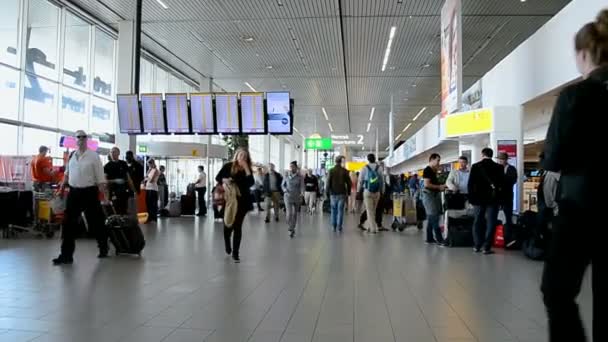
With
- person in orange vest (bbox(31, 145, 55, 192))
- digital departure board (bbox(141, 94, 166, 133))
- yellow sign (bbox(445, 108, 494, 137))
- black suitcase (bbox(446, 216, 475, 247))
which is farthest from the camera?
digital departure board (bbox(141, 94, 166, 133))

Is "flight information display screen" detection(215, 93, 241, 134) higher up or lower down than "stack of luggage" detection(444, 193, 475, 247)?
higher up

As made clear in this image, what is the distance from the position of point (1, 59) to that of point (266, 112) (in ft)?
21.9

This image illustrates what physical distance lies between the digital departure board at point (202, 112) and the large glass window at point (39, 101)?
4.71 metres

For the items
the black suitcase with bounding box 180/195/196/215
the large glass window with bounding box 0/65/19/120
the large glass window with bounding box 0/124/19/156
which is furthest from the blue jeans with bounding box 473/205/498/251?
the large glass window with bounding box 0/65/19/120

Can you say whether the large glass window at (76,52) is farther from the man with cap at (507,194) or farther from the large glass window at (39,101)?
the man with cap at (507,194)

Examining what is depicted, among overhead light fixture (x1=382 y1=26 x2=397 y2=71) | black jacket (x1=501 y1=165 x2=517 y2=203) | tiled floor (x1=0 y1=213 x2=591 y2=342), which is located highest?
overhead light fixture (x1=382 y1=26 x2=397 y2=71)

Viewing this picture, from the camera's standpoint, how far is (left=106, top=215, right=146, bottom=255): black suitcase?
23.5ft

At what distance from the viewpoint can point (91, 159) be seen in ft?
21.8

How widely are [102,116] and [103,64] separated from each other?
178cm

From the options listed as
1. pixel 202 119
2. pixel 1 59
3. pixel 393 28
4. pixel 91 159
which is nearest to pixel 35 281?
pixel 91 159

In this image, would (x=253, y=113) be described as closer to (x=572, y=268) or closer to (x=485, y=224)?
(x=485, y=224)

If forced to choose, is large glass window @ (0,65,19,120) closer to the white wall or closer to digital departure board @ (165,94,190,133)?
digital departure board @ (165,94,190,133)

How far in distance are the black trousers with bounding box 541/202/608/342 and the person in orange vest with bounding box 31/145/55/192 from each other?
992 centimetres

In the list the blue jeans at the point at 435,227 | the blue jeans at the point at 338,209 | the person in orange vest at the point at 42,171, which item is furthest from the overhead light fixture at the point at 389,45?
the person in orange vest at the point at 42,171
